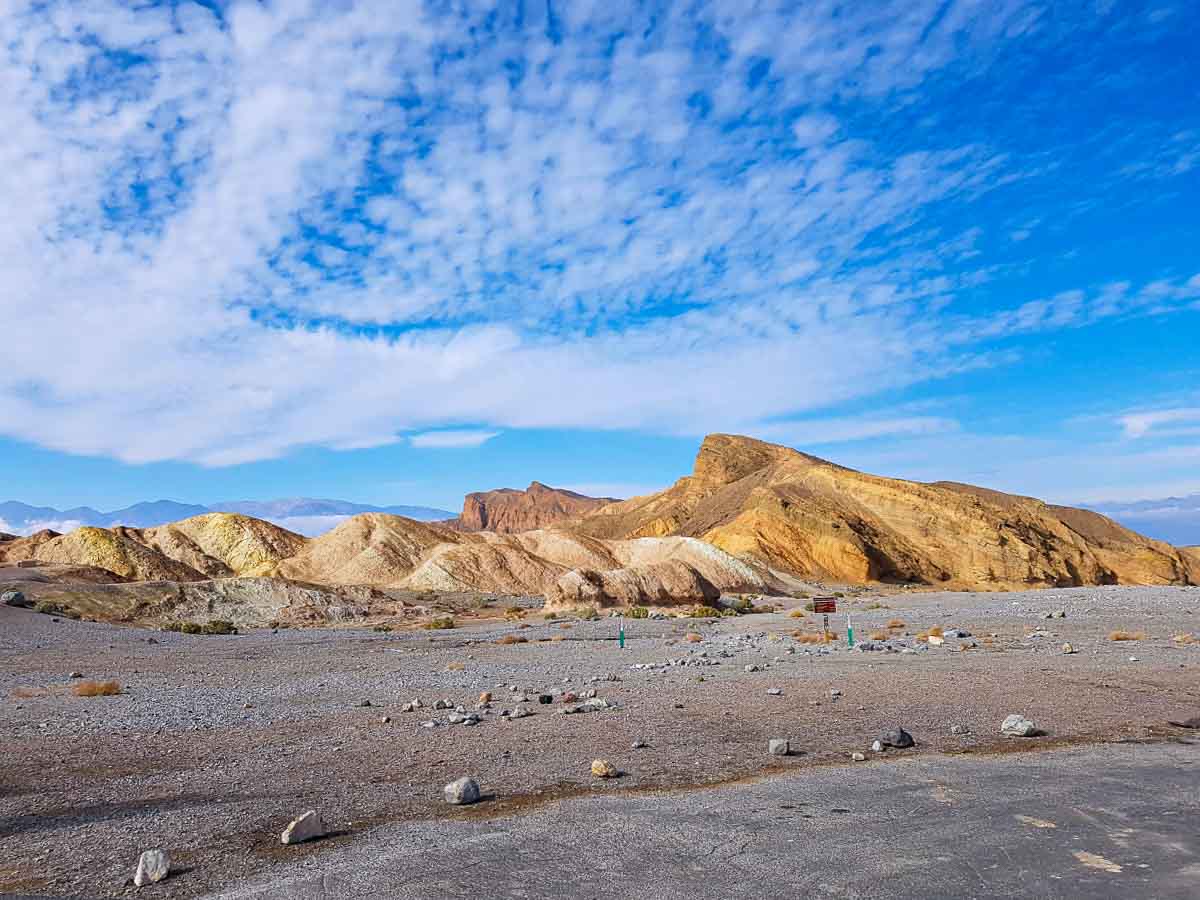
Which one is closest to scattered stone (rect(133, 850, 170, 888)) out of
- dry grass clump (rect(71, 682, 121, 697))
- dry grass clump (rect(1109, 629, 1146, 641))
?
dry grass clump (rect(71, 682, 121, 697))

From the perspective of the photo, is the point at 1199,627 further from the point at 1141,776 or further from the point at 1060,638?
the point at 1141,776

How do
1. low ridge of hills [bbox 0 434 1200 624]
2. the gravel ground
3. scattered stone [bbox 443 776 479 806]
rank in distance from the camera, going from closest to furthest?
the gravel ground → scattered stone [bbox 443 776 479 806] → low ridge of hills [bbox 0 434 1200 624]

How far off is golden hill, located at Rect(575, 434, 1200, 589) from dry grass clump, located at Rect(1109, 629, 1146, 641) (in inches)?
1760

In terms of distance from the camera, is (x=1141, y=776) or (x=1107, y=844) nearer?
(x=1107, y=844)

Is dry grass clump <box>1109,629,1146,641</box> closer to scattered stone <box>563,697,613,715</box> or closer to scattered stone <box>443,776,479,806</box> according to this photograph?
scattered stone <box>563,697,613,715</box>

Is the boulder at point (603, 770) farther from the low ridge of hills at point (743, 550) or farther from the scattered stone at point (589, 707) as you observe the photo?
the low ridge of hills at point (743, 550)

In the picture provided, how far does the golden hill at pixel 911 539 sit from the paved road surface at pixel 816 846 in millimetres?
60818

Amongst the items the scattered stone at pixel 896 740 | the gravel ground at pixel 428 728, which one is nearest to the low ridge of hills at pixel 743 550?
the gravel ground at pixel 428 728

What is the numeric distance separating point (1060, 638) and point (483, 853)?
771 inches

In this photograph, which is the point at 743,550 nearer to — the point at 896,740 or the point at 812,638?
the point at 812,638

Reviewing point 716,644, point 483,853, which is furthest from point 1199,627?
point 483,853

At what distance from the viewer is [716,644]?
22.3 meters

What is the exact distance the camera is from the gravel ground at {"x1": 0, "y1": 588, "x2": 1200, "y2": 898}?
6.42 meters

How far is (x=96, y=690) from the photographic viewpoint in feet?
47.5
